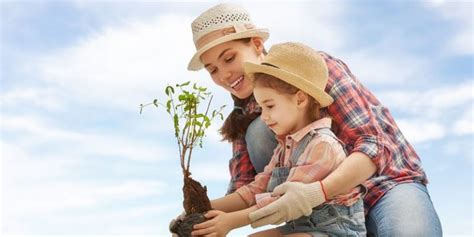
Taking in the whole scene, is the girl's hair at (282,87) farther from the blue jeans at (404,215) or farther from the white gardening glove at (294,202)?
the blue jeans at (404,215)

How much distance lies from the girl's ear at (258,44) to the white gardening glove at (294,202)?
994mm

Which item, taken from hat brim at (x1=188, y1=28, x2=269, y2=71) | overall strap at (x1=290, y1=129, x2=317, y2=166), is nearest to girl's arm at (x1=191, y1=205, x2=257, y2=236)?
overall strap at (x1=290, y1=129, x2=317, y2=166)

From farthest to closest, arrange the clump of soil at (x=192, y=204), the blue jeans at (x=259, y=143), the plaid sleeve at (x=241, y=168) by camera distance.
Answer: the plaid sleeve at (x=241, y=168) → the blue jeans at (x=259, y=143) → the clump of soil at (x=192, y=204)

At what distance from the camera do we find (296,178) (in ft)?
13.0

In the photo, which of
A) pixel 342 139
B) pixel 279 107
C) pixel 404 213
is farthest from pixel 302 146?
pixel 404 213

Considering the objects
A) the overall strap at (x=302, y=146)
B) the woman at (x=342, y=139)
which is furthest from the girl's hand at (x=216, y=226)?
the overall strap at (x=302, y=146)

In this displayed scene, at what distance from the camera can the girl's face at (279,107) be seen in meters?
4.03

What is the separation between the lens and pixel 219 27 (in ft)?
15.3

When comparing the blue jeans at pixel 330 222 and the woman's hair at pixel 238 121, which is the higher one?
the woman's hair at pixel 238 121

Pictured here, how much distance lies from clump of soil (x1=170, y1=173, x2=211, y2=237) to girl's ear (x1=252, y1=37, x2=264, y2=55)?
884mm

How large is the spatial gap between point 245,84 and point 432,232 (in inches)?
49.8

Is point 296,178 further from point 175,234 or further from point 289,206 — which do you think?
point 175,234

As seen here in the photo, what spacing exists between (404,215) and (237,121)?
110 cm

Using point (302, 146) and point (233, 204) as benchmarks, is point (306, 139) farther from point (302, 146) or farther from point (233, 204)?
point (233, 204)
